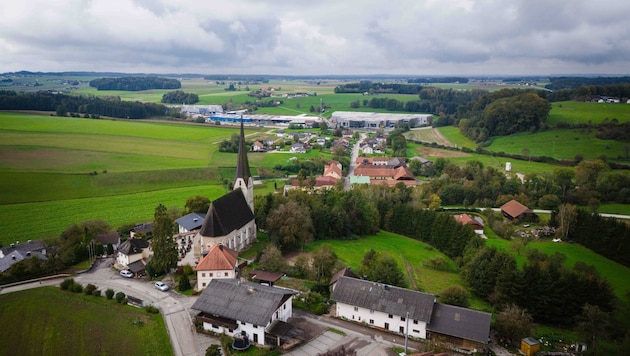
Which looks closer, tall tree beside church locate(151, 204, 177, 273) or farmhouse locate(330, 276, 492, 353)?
farmhouse locate(330, 276, 492, 353)

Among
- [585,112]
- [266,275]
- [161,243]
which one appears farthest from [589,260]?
[585,112]

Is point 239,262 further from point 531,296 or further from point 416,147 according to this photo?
point 416,147

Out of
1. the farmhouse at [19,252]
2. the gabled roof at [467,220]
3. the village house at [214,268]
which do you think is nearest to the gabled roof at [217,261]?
the village house at [214,268]

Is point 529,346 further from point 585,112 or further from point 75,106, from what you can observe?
point 75,106

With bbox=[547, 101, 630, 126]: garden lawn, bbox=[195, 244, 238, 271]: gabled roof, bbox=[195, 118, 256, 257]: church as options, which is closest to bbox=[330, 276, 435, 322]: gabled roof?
bbox=[195, 244, 238, 271]: gabled roof

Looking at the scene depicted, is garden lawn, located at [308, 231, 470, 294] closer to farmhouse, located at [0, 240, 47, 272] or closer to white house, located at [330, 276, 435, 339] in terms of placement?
white house, located at [330, 276, 435, 339]

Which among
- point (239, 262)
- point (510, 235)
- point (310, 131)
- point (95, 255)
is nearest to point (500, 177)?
point (510, 235)
